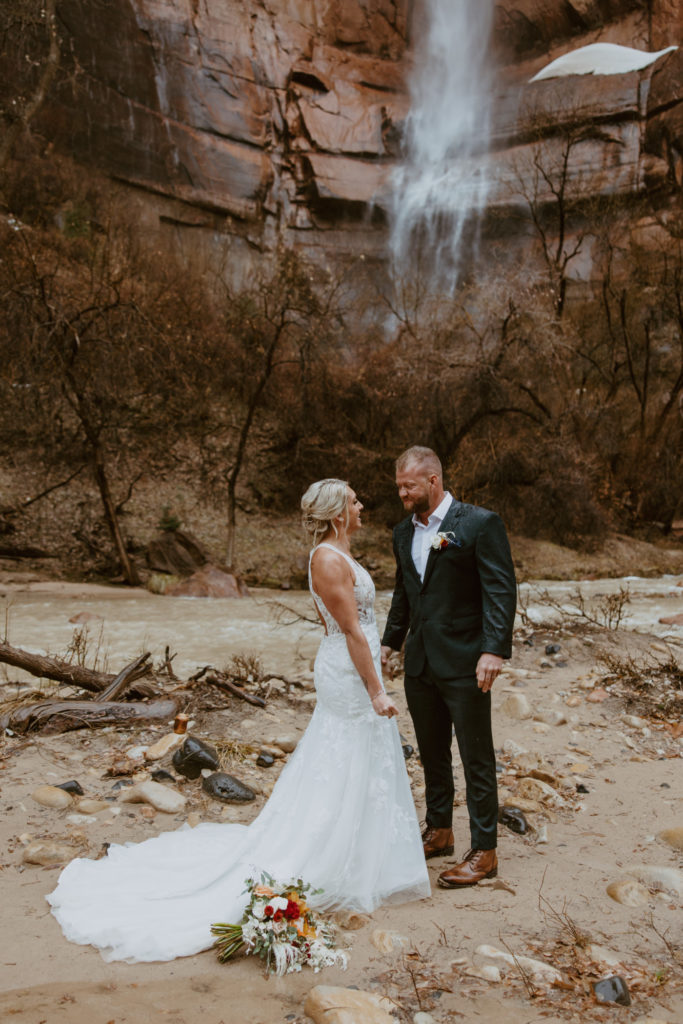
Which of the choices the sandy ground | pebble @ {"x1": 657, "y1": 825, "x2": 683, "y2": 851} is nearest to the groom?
the sandy ground

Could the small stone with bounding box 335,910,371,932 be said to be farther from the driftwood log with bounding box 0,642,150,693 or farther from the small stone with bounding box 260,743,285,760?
the driftwood log with bounding box 0,642,150,693

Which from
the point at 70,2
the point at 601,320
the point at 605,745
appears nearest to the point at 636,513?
the point at 601,320

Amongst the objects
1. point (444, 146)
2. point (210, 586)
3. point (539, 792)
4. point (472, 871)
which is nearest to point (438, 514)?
point (472, 871)

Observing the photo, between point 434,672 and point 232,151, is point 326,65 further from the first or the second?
point 434,672

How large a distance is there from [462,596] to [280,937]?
5.54ft

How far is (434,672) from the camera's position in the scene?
3746 mm

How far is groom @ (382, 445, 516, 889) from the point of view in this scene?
354 cm

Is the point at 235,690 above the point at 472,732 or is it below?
below

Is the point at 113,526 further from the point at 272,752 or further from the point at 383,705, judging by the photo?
the point at 383,705

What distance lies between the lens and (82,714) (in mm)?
5645

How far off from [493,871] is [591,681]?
391cm

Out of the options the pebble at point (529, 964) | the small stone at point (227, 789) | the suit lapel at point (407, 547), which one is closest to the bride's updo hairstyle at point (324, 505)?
the suit lapel at point (407, 547)

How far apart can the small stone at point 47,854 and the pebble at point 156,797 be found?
2.14ft

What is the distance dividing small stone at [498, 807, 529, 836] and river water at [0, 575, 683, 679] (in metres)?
4.31
